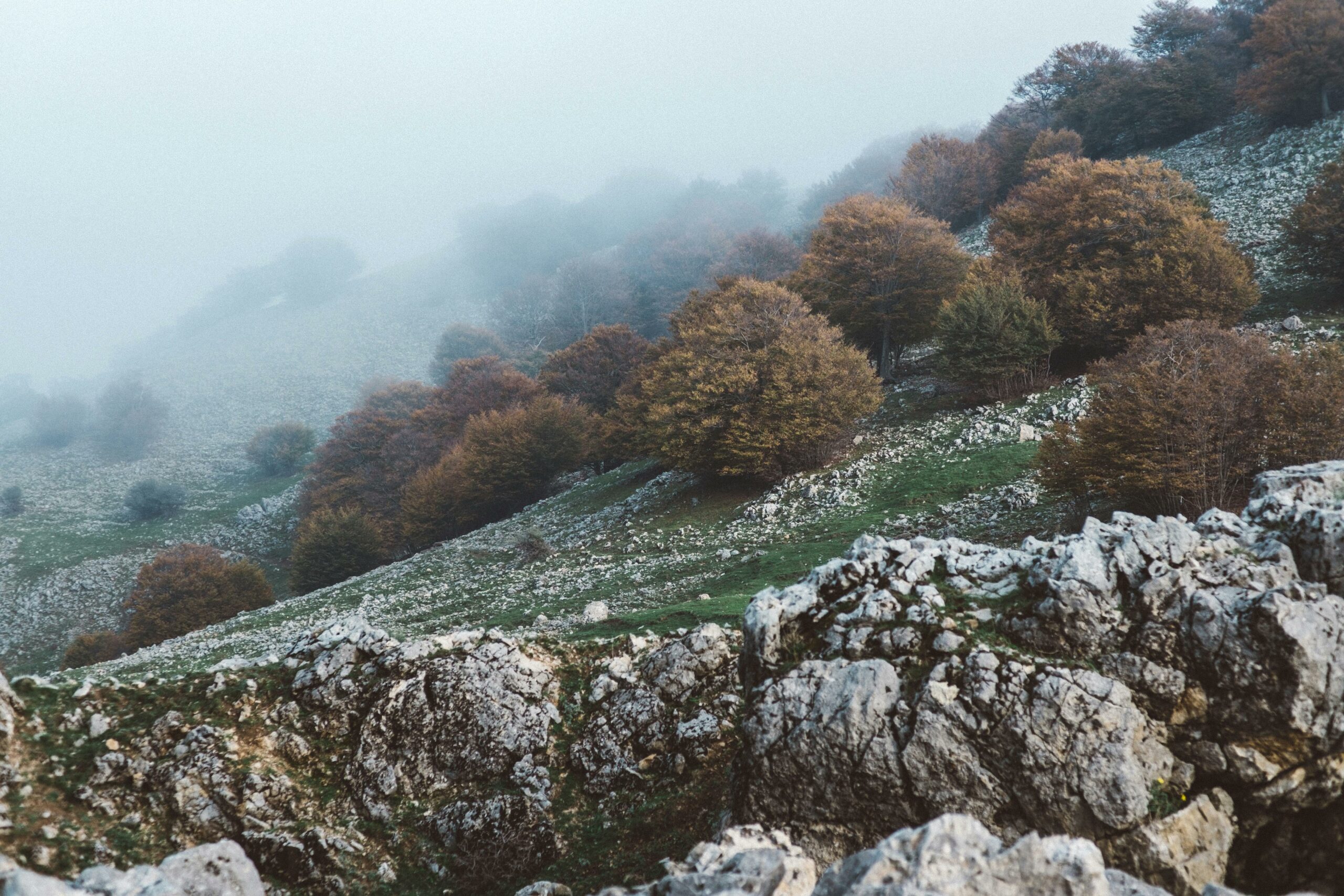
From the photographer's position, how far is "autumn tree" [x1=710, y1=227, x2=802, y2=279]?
3871 inches

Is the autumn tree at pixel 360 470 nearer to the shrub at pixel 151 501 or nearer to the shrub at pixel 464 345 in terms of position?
the shrub at pixel 151 501

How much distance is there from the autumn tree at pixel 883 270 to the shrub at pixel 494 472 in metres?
24.5

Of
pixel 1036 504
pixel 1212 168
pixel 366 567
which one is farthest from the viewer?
pixel 1212 168

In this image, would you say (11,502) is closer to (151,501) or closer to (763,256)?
(151,501)

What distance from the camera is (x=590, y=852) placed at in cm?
1141

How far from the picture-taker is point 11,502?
83000 millimetres

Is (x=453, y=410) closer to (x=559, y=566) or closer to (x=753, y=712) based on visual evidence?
(x=559, y=566)

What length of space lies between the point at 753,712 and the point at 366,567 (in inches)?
2071

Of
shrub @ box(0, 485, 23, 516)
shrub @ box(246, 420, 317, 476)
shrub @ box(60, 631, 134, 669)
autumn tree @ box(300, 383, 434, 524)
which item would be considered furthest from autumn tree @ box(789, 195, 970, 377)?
shrub @ box(0, 485, 23, 516)

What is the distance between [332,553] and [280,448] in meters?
62.9

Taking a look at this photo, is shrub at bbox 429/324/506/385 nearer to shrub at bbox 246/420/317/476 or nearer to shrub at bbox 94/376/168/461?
shrub at bbox 246/420/317/476

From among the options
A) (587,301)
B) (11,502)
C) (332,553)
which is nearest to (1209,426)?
(332,553)

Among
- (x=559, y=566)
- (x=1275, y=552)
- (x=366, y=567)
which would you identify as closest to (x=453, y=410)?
(x=366, y=567)

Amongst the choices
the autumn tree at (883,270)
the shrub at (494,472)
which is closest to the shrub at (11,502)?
the shrub at (494,472)
